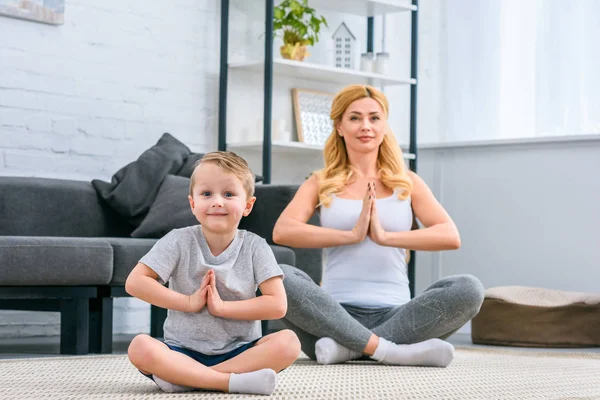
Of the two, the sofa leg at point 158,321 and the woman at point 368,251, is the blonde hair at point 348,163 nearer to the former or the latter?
the woman at point 368,251

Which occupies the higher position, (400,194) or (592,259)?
(400,194)

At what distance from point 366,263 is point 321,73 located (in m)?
2.18

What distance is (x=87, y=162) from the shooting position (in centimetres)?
411

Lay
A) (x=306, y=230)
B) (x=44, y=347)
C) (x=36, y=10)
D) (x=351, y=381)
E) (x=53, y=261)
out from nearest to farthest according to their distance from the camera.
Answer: (x=351, y=381) → (x=306, y=230) → (x=53, y=261) → (x=44, y=347) → (x=36, y=10)

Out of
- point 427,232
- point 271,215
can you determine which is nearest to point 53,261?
point 271,215

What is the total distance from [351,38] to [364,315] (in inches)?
97.7

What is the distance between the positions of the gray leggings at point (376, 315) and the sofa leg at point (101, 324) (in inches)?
28.5

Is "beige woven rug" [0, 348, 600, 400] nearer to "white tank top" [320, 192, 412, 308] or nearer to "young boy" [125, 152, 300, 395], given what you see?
"young boy" [125, 152, 300, 395]

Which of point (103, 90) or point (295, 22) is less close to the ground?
point (295, 22)

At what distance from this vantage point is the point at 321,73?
481cm

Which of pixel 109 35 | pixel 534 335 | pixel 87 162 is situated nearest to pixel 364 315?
pixel 534 335

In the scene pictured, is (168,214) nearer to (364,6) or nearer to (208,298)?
(208,298)

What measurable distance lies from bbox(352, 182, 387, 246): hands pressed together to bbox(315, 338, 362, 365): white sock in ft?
0.97

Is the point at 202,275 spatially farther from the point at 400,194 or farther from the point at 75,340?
the point at 75,340
